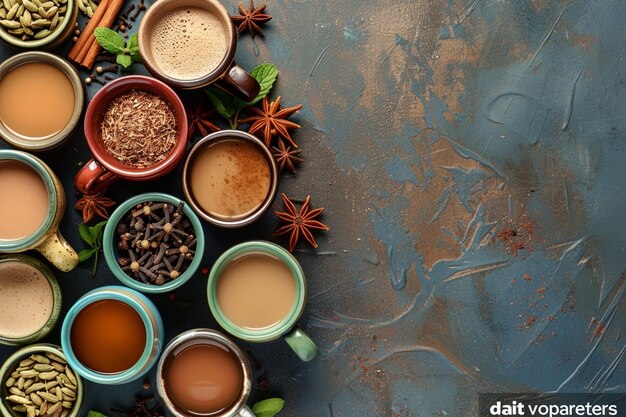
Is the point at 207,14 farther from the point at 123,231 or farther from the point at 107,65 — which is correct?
the point at 123,231

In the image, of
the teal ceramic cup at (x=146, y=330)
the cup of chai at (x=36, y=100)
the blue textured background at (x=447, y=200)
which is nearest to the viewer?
the teal ceramic cup at (x=146, y=330)

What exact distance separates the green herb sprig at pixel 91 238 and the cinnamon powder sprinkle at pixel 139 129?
0.74ft

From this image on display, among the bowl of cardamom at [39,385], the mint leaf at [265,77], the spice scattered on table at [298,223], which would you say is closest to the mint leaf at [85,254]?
the bowl of cardamom at [39,385]

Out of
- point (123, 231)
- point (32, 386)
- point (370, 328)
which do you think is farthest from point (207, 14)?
point (32, 386)

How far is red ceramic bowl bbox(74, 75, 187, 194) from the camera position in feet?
5.73

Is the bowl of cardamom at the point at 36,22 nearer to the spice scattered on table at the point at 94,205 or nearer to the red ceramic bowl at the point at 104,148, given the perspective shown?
the red ceramic bowl at the point at 104,148

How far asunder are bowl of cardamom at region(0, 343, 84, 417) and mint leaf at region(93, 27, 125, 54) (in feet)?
2.78

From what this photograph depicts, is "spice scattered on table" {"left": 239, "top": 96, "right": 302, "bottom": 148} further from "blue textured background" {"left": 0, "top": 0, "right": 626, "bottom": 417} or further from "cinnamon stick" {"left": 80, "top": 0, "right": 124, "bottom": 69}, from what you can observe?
"cinnamon stick" {"left": 80, "top": 0, "right": 124, "bottom": 69}

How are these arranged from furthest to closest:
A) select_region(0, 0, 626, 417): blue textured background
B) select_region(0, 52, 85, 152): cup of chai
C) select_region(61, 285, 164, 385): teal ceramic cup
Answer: select_region(0, 0, 626, 417): blue textured background
select_region(0, 52, 85, 152): cup of chai
select_region(61, 285, 164, 385): teal ceramic cup

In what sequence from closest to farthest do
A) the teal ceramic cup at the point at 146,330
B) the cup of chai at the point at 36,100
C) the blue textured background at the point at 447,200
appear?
the teal ceramic cup at the point at 146,330 → the cup of chai at the point at 36,100 → the blue textured background at the point at 447,200

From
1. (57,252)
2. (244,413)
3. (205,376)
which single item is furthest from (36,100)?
(244,413)

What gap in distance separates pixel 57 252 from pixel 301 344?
0.72 meters

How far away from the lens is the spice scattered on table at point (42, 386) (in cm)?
178

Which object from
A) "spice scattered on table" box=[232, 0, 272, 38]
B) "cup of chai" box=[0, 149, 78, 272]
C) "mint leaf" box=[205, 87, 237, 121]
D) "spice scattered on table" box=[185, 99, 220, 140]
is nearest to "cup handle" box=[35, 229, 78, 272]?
"cup of chai" box=[0, 149, 78, 272]
